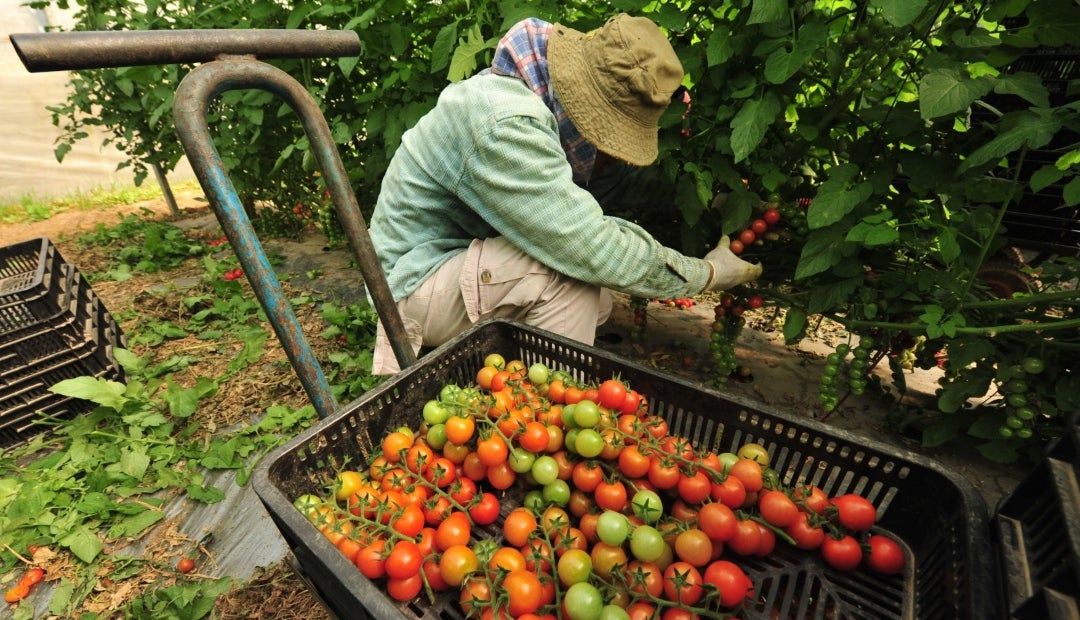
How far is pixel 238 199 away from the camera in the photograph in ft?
3.23

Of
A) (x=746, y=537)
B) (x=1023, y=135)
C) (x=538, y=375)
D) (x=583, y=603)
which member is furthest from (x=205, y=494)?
(x=1023, y=135)

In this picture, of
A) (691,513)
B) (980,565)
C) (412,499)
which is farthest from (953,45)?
(412,499)

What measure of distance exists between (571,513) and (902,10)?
4.87ft

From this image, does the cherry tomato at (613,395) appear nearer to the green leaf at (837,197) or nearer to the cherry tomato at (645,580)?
the cherry tomato at (645,580)

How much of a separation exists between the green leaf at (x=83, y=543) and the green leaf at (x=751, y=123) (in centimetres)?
A: 258

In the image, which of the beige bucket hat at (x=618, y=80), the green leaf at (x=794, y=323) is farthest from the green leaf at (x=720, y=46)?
the green leaf at (x=794, y=323)

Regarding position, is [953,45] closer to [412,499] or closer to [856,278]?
[856,278]

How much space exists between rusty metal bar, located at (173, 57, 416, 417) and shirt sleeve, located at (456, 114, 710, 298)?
49cm

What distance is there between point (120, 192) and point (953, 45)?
342 inches

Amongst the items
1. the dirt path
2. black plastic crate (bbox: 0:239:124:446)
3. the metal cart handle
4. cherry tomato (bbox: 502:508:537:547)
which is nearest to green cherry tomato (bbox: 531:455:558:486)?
cherry tomato (bbox: 502:508:537:547)

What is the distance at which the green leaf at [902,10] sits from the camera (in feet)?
3.76

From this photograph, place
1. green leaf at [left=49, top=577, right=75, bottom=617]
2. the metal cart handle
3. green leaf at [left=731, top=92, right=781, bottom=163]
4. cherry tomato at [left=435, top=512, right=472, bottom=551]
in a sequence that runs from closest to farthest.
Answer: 1. the metal cart handle
2. cherry tomato at [left=435, top=512, right=472, bottom=551]
3. green leaf at [left=731, top=92, right=781, bottom=163]
4. green leaf at [left=49, top=577, right=75, bottom=617]

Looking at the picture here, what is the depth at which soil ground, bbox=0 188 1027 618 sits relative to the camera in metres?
1.89

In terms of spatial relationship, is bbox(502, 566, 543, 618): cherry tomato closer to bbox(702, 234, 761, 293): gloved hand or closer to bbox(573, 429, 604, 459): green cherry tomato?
bbox(573, 429, 604, 459): green cherry tomato
